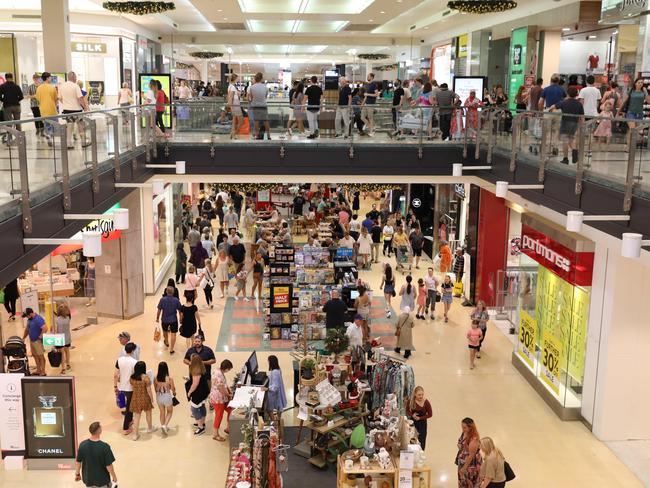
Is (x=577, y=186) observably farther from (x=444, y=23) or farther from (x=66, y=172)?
(x=444, y=23)

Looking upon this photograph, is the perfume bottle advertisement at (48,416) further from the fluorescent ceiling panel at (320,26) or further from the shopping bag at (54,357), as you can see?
the fluorescent ceiling panel at (320,26)

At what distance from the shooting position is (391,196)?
31375 millimetres

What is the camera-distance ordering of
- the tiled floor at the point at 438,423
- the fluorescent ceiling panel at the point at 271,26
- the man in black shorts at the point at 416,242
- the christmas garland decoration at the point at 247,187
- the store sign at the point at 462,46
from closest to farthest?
the tiled floor at the point at 438,423 → the man in black shorts at the point at 416,242 → the christmas garland decoration at the point at 247,187 → the store sign at the point at 462,46 → the fluorescent ceiling panel at the point at 271,26

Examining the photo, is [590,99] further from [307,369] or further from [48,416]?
[48,416]

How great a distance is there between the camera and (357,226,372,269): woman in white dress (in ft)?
70.7

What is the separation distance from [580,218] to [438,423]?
482 centimetres

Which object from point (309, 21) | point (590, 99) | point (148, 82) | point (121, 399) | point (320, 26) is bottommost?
point (121, 399)

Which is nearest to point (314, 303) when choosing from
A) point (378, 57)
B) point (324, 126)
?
point (324, 126)

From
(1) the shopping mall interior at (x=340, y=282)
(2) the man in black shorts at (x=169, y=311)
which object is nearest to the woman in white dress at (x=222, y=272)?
(1) the shopping mall interior at (x=340, y=282)

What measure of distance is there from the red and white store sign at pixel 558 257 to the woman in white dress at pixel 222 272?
24.3ft

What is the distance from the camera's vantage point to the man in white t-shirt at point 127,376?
1073 cm

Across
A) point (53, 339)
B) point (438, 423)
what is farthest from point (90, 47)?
point (438, 423)

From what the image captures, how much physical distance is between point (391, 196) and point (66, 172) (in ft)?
77.4

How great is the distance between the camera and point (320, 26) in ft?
100
